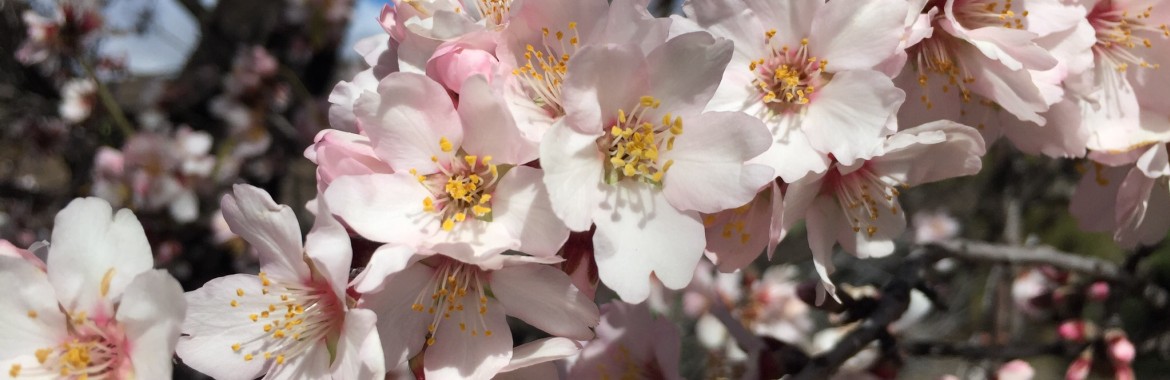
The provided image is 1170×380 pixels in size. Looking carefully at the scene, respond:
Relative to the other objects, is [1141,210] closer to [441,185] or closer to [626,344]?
[626,344]

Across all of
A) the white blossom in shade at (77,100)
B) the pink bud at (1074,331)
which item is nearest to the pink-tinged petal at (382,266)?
the pink bud at (1074,331)

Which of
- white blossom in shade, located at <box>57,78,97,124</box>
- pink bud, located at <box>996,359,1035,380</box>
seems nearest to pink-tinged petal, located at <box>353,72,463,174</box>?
pink bud, located at <box>996,359,1035,380</box>

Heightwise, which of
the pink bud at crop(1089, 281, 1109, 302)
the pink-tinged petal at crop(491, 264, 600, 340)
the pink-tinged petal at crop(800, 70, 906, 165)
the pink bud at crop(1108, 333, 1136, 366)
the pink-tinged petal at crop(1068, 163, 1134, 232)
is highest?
the pink-tinged petal at crop(800, 70, 906, 165)

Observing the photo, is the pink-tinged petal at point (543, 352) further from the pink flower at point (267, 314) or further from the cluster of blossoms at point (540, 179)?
the pink flower at point (267, 314)

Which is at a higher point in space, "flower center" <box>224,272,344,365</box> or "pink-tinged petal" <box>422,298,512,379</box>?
"flower center" <box>224,272,344,365</box>

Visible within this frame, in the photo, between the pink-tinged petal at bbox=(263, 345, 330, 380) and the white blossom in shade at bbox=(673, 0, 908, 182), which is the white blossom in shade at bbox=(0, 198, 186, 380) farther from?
the white blossom in shade at bbox=(673, 0, 908, 182)

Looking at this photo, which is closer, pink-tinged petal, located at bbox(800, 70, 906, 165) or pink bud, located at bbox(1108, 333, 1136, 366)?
pink-tinged petal, located at bbox(800, 70, 906, 165)

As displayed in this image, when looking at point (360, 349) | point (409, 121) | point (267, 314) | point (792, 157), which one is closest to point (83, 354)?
point (267, 314)
